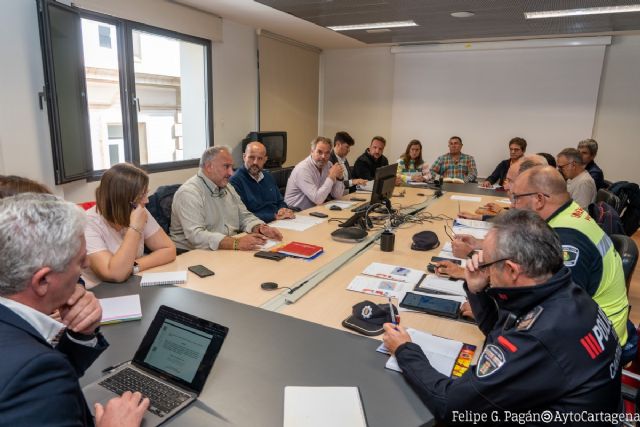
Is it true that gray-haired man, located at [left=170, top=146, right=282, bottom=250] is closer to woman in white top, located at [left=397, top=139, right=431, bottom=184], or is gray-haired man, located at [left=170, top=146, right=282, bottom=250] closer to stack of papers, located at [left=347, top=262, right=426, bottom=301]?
stack of papers, located at [left=347, top=262, right=426, bottom=301]

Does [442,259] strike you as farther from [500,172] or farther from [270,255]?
[500,172]

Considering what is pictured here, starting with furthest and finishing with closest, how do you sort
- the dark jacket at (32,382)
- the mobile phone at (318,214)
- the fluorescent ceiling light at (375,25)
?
the fluorescent ceiling light at (375,25)
the mobile phone at (318,214)
the dark jacket at (32,382)

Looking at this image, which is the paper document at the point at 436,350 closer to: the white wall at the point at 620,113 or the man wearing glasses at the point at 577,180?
the man wearing glasses at the point at 577,180

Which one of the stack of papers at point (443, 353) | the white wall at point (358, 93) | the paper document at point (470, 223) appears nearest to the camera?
the stack of papers at point (443, 353)

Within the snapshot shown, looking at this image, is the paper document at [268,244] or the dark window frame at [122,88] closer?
the paper document at [268,244]

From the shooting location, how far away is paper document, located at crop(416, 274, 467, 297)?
1.93m

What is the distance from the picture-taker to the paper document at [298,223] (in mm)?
3047

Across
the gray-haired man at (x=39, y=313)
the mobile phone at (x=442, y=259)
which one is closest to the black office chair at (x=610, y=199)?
the mobile phone at (x=442, y=259)

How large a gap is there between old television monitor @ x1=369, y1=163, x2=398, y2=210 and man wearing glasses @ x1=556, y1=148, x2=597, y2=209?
1642mm

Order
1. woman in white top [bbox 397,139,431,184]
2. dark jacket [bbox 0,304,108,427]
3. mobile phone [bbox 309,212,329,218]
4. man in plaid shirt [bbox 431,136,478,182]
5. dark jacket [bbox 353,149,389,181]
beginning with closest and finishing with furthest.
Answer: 1. dark jacket [bbox 0,304,108,427]
2. mobile phone [bbox 309,212,329,218]
3. dark jacket [bbox 353,149,389,181]
4. woman in white top [bbox 397,139,431,184]
5. man in plaid shirt [bbox 431,136,478,182]

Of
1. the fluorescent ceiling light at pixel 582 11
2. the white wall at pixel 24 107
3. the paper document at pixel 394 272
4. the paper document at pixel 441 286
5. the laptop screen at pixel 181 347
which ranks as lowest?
the paper document at pixel 394 272

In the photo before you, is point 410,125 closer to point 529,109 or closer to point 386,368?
point 529,109

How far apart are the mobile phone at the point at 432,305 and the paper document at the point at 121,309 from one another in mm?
1042

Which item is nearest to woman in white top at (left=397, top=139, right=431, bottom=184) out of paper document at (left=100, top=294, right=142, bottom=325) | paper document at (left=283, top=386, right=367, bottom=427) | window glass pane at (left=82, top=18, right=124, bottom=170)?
window glass pane at (left=82, top=18, right=124, bottom=170)
